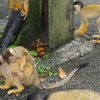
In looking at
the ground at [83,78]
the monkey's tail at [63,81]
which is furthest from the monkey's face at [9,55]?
the monkey's tail at [63,81]

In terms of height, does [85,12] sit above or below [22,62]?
above

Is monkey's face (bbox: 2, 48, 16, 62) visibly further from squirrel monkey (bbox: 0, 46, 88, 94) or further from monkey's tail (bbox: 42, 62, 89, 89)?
monkey's tail (bbox: 42, 62, 89, 89)

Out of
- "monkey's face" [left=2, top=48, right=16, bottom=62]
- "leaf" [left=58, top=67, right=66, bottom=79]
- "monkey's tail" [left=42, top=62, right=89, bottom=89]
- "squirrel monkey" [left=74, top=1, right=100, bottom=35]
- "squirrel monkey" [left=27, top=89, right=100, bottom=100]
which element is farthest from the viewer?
"squirrel monkey" [left=74, top=1, right=100, bottom=35]

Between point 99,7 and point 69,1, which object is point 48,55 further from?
point 99,7

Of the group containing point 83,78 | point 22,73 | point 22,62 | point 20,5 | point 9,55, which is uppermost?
point 20,5

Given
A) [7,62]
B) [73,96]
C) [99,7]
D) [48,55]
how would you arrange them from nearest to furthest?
[73,96] → [7,62] → [48,55] → [99,7]

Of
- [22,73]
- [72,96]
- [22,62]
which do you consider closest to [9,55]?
[22,62]

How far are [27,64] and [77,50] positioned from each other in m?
1.52

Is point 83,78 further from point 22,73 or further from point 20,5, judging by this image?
point 20,5

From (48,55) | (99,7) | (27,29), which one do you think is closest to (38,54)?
(48,55)

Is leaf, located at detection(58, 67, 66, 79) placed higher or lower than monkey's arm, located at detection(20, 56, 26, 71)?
lower

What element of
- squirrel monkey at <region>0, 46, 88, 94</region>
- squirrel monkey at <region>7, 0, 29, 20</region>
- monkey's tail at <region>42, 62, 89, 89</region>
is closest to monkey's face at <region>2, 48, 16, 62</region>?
squirrel monkey at <region>0, 46, 88, 94</region>

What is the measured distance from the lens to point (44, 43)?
519 cm

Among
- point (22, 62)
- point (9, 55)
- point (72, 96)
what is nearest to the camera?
point (72, 96)
